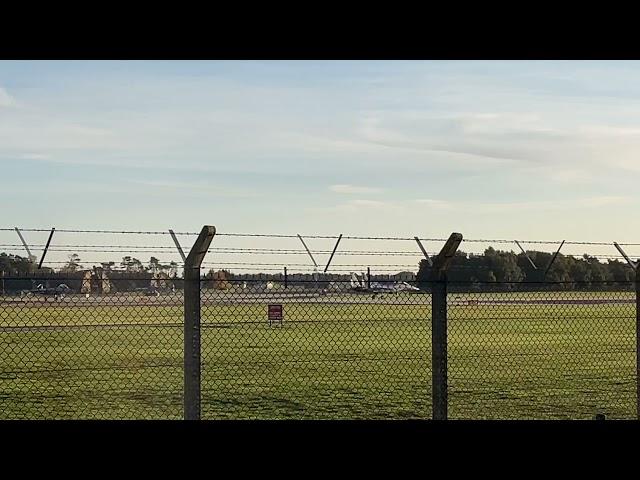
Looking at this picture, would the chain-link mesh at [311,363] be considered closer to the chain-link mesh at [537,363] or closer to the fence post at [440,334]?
the chain-link mesh at [537,363]

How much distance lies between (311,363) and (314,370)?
697mm

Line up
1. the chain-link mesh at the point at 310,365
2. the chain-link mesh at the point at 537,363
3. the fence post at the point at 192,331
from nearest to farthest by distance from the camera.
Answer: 1. the fence post at the point at 192,331
2. the chain-link mesh at the point at 310,365
3. the chain-link mesh at the point at 537,363

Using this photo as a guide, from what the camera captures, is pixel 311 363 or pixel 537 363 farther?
pixel 537 363

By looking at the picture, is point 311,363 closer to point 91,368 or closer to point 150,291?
point 91,368

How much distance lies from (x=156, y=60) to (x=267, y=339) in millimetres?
11463

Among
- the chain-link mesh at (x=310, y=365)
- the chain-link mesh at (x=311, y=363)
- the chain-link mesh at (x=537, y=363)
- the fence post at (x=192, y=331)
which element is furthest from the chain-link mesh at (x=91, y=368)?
the chain-link mesh at (x=537, y=363)

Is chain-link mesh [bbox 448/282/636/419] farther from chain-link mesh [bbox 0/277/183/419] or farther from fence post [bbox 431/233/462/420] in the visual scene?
chain-link mesh [bbox 0/277/183/419]

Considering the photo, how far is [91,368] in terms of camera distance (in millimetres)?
11320

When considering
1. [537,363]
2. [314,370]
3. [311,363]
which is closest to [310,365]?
[311,363]

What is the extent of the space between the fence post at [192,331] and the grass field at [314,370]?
1.64 m

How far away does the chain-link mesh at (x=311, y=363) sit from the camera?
28.9 feet
